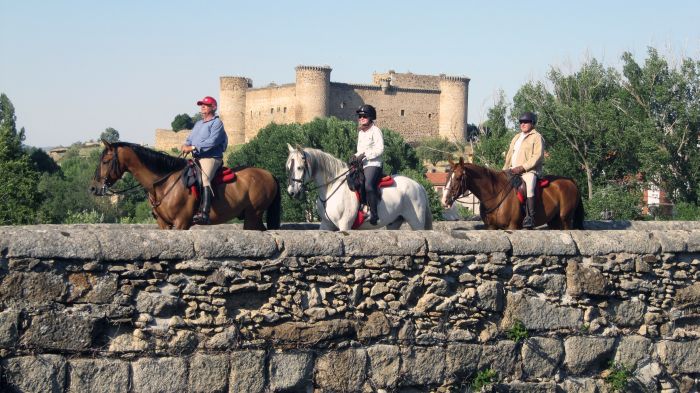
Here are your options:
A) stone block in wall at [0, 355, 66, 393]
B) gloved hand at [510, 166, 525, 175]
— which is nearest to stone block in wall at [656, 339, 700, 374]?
gloved hand at [510, 166, 525, 175]

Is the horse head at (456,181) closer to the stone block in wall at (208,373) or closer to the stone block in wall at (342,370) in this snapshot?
the stone block in wall at (342,370)

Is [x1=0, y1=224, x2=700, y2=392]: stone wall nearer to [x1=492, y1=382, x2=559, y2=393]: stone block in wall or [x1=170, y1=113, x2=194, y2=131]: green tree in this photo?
[x1=492, y1=382, x2=559, y2=393]: stone block in wall

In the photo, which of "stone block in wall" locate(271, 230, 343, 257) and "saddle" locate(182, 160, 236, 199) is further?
"saddle" locate(182, 160, 236, 199)

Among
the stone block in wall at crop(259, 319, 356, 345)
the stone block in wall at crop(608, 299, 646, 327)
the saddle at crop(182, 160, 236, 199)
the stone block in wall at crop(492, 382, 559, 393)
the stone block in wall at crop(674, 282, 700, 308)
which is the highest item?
the saddle at crop(182, 160, 236, 199)

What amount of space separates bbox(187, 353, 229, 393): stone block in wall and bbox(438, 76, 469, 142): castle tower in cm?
12057

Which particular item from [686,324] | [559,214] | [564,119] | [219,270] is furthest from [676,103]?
[219,270]

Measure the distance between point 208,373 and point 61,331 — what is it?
1.15m

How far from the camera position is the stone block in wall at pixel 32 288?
7.49 meters

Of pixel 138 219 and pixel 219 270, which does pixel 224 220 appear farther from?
pixel 138 219

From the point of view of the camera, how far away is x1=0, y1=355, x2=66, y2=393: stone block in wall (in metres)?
7.44

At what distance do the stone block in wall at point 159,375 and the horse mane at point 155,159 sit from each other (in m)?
4.24

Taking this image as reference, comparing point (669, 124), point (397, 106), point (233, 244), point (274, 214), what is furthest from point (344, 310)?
point (397, 106)

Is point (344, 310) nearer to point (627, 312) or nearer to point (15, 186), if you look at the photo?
point (627, 312)

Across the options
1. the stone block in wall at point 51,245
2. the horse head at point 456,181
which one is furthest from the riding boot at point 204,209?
the stone block in wall at point 51,245
